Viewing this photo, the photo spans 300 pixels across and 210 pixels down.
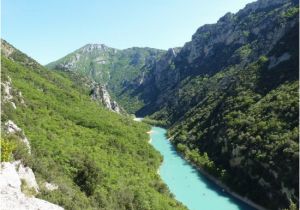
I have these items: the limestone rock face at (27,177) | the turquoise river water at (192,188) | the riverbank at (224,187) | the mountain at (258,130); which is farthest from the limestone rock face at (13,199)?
the riverbank at (224,187)

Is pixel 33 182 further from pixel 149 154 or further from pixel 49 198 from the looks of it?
pixel 149 154

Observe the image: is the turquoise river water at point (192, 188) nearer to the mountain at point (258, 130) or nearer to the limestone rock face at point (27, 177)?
the mountain at point (258, 130)

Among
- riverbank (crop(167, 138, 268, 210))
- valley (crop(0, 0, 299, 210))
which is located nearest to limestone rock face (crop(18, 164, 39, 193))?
valley (crop(0, 0, 299, 210))

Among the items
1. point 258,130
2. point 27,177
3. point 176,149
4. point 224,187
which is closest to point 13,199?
point 27,177

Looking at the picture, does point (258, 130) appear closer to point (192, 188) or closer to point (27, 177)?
point (192, 188)

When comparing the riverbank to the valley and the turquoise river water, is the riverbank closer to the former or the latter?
the valley

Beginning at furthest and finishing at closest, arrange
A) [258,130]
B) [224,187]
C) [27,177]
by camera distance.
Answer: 1. [258,130]
2. [224,187]
3. [27,177]
